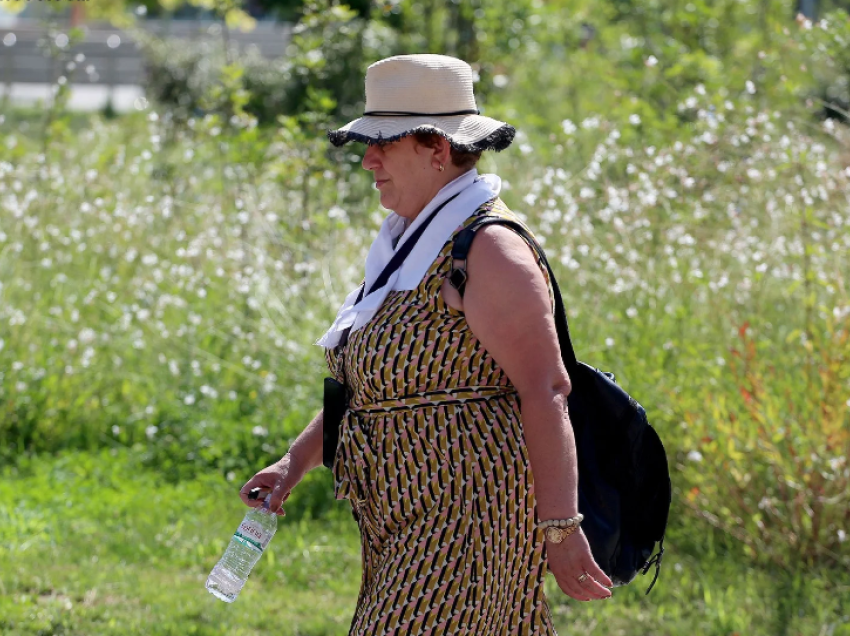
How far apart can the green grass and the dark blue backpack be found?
73.9 inches

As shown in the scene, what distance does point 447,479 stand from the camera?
2.53 meters

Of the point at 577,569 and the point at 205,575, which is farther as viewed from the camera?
the point at 205,575

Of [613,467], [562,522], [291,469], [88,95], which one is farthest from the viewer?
[88,95]

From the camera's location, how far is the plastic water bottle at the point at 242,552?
9.27 ft

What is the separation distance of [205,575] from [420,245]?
281cm

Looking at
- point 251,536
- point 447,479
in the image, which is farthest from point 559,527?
point 251,536

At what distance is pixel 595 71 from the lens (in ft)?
39.4

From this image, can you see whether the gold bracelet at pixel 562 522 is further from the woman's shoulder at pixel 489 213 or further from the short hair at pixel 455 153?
the short hair at pixel 455 153

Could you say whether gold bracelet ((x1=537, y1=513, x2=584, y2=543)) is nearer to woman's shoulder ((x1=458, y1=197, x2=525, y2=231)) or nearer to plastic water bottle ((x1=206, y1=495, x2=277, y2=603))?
woman's shoulder ((x1=458, y1=197, x2=525, y2=231))

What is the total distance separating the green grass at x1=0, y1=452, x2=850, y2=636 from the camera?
14.4ft

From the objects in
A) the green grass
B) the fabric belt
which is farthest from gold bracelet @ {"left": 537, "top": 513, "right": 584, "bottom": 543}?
the green grass

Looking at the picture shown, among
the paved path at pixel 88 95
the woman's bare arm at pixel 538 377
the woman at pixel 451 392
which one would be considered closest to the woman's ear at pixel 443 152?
the woman at pixel 451 392

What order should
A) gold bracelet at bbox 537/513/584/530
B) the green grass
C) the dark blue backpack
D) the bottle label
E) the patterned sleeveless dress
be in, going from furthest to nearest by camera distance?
the green grass
the bottle label
the dark blue backpack
the patterned sleeveless dress
gold bracelet at bbox 537/513/584/530

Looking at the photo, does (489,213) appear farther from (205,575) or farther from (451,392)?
(205,575)
